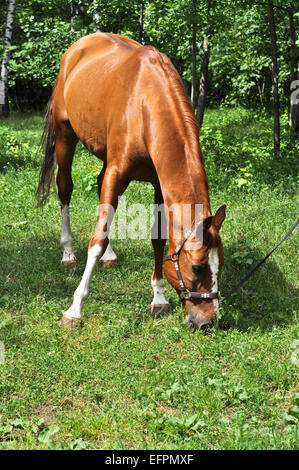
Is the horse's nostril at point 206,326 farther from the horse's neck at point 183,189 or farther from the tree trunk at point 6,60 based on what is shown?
the tree trunk at point 6,60

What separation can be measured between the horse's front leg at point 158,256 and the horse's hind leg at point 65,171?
1154 mm

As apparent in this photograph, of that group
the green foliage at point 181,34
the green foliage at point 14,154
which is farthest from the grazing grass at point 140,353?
the green foliage at point 181,34

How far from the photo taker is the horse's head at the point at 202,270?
3417 millimetres

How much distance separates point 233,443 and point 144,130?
2279 millimetres

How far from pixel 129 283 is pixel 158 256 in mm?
542

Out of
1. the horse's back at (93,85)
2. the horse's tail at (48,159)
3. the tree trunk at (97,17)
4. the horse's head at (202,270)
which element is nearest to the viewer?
the horse's head at (202,270)

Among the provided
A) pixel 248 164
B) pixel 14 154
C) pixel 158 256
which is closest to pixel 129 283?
pixel 158 256

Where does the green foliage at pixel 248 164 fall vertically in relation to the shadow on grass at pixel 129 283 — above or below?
above

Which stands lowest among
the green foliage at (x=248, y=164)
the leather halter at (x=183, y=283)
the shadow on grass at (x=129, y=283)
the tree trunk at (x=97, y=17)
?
the shadow on grass at (x=129, y=283)

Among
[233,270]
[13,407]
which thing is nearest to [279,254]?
[233,270]

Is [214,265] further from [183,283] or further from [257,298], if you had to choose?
[257,298]

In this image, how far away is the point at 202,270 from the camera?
3480mm

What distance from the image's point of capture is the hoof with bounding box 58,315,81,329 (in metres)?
4.12

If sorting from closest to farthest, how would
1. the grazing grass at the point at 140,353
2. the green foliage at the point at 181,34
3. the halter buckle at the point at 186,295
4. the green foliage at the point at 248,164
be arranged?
the grazing grass at the point at 140,353, the halter buckle at the point at 186,295, the green foliage at the point at 248,164, the green foliage at the point at 181,34
